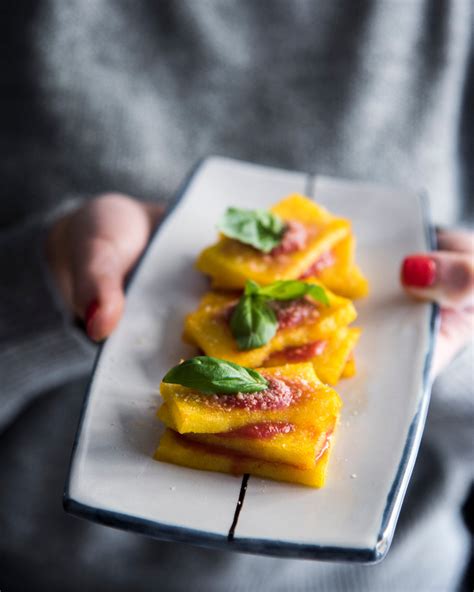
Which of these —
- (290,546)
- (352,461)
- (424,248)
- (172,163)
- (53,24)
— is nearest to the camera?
(290,546)

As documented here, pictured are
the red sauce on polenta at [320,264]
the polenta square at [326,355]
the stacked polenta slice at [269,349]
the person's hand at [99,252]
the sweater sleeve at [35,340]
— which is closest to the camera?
the stacked polenta slice at [269,349]

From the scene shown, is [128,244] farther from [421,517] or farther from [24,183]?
[421,517]

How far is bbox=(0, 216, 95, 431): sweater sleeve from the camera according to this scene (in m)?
1.85

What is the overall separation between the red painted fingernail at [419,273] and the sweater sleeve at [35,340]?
0.85 meters

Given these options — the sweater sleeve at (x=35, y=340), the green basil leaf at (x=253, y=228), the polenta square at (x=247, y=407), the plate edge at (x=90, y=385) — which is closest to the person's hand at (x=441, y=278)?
the green basil leaf at (x=253, y=228)

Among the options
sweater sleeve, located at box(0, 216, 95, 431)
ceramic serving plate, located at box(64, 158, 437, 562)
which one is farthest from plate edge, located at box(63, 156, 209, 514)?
sweater sleeve, located at box(0, 216, 95, 431)

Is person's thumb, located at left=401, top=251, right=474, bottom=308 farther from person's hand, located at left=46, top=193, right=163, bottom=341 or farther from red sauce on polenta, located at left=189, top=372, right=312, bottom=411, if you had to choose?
person's hand, located at left=46, top=193, right=163, bottom=341

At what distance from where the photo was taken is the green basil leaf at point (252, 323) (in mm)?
1199

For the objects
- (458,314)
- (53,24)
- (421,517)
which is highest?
(53,24)

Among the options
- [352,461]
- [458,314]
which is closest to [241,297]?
[352,461]

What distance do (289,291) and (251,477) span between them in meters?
0.38

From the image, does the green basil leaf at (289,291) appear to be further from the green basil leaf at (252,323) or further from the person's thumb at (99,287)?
the person's thumb at (99,287)

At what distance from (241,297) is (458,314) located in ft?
2.10

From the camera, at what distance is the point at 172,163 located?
2.19 metres
